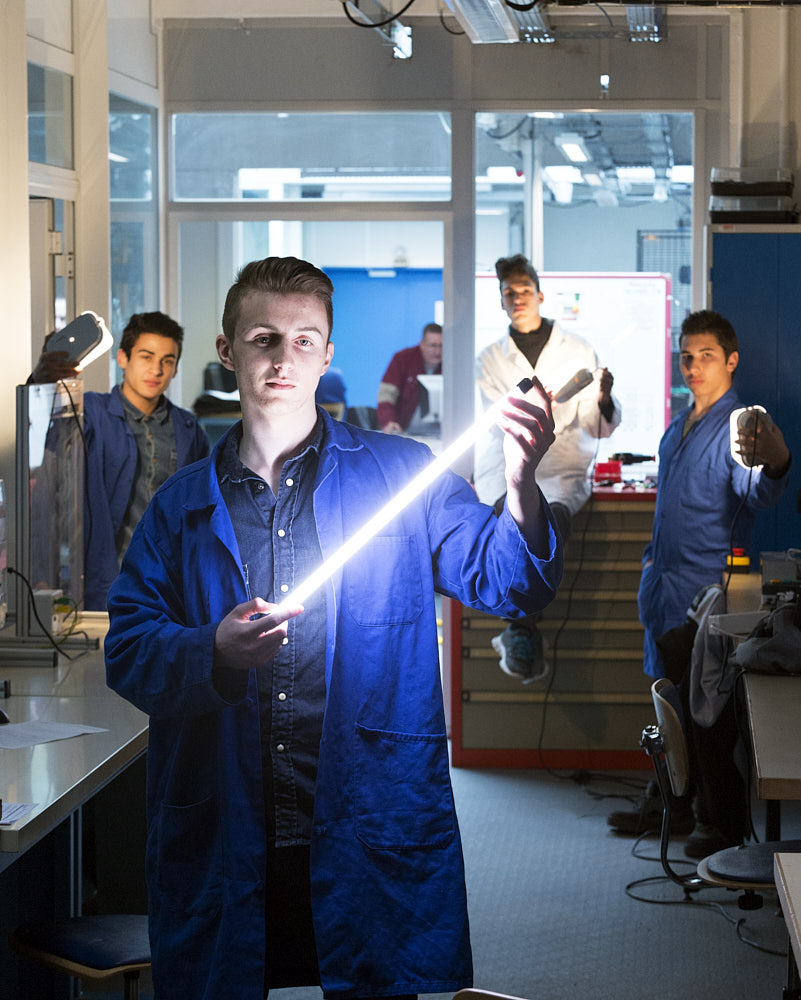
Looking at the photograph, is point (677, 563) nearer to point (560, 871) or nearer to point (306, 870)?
point (560, 871)

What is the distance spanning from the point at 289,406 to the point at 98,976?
3.59 ft

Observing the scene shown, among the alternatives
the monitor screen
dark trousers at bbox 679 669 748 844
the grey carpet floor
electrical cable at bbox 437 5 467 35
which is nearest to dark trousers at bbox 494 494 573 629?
the grey carpet floor

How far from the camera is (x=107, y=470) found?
3859 millimetres

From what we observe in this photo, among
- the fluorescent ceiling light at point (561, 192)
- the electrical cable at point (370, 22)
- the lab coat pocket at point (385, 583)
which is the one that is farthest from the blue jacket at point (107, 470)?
the fluorescent ceiling light at point (561, 192)

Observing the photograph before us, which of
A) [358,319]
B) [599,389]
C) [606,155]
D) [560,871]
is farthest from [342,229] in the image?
[560,871]

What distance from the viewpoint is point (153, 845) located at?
1.59 metres

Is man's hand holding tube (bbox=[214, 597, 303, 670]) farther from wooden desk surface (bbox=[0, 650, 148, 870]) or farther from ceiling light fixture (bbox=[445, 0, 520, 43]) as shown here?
ceiling light fixture (bbox=[445, 0, 520, 43])

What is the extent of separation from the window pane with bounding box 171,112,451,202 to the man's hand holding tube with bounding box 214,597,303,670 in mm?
4708

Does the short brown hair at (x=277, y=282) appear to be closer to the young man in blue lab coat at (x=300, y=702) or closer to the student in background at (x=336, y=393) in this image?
the young man in blue lab coat at (x=300, y=702)

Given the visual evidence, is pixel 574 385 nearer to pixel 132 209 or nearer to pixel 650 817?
pixel 650 817

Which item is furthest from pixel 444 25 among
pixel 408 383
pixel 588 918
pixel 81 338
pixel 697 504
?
pixel 588 918

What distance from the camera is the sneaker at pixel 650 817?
414 centimetres

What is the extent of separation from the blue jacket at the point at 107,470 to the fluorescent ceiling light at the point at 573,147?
2.76m

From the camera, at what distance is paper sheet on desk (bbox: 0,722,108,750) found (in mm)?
2381
